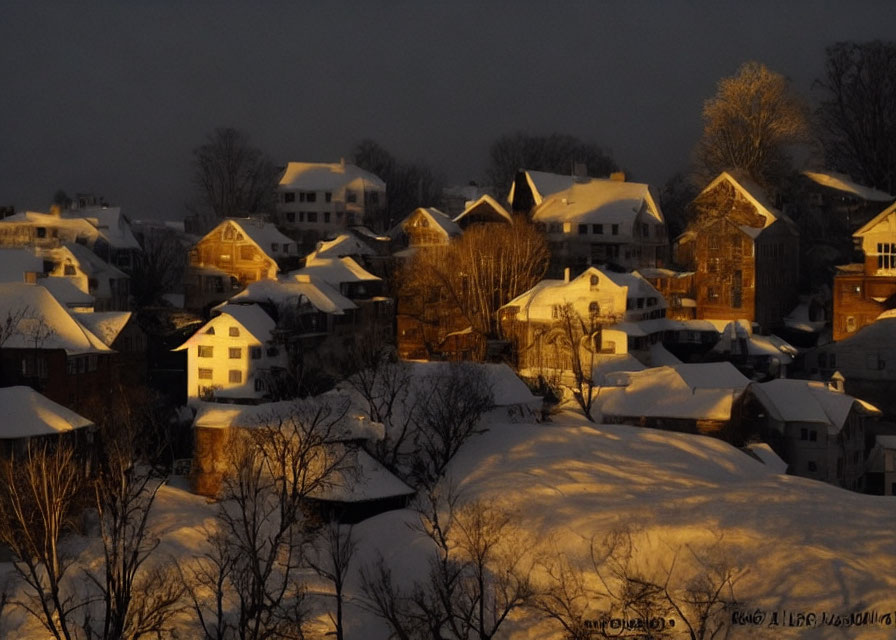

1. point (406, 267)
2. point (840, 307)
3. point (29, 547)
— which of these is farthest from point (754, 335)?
point (29, 547)

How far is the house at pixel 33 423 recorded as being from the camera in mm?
44969

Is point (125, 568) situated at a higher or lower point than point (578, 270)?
lower

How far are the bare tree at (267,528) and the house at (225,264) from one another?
23411 millimetres

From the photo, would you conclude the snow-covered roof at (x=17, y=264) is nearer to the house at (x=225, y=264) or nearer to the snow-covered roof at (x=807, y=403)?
the house at (x=225, y=264)

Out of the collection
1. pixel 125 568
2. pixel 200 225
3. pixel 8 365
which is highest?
pixel 200 225

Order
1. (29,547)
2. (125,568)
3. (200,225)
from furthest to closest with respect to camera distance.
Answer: (200,225), (29,547), (125,568)

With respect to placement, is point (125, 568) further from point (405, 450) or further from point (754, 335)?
point (754, 335)

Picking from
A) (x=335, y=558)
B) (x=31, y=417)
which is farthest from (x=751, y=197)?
(x=335, y=558)

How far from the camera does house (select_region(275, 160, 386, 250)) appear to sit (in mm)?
81000

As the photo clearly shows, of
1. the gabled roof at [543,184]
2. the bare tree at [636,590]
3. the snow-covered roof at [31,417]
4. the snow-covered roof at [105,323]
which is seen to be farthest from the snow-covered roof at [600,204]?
the bare tree at [636,590]

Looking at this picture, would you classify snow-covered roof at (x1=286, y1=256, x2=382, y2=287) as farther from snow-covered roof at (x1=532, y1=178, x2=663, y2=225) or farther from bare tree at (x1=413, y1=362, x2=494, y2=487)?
bare tree at (x1=413, y1=362, x2=494, y2=487)

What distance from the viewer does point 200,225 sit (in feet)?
302

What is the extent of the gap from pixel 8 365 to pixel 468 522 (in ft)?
66.0

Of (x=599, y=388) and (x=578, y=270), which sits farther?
(x=578, y=270)
